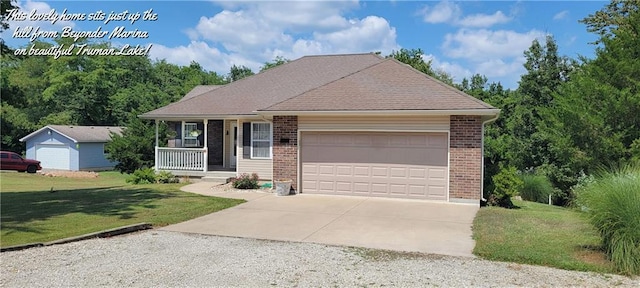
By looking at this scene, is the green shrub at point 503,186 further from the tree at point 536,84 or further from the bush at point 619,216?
the tree at point 536,84

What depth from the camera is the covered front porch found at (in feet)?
58.9

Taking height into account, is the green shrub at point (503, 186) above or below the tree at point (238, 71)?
below

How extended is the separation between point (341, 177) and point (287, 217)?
149 inches

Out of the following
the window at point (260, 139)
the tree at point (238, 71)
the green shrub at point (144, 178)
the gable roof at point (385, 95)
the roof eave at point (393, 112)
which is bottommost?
the green shrub at point (144, 178)

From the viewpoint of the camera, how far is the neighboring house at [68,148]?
3266 centimetres

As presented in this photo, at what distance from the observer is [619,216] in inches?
230

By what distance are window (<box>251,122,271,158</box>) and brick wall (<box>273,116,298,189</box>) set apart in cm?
320

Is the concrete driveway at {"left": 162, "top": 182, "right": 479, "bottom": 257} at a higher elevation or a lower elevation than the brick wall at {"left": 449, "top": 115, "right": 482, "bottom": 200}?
lower

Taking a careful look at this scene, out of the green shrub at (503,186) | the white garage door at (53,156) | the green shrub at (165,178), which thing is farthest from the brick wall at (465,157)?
the white garage door at (53,156)

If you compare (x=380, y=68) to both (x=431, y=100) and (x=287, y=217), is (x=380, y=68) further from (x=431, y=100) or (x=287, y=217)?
(x=287, y=217)

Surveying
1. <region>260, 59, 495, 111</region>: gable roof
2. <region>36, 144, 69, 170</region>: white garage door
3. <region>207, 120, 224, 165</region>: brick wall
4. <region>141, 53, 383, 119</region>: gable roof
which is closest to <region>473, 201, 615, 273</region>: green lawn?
A: <region>260, 59, 495, 111</region>: gable roof

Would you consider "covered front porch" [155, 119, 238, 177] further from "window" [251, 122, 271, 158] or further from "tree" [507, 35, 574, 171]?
"tree" [507, 35, 574, 171]

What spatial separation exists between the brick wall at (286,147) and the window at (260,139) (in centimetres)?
320

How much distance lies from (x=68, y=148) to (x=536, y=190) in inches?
1231
